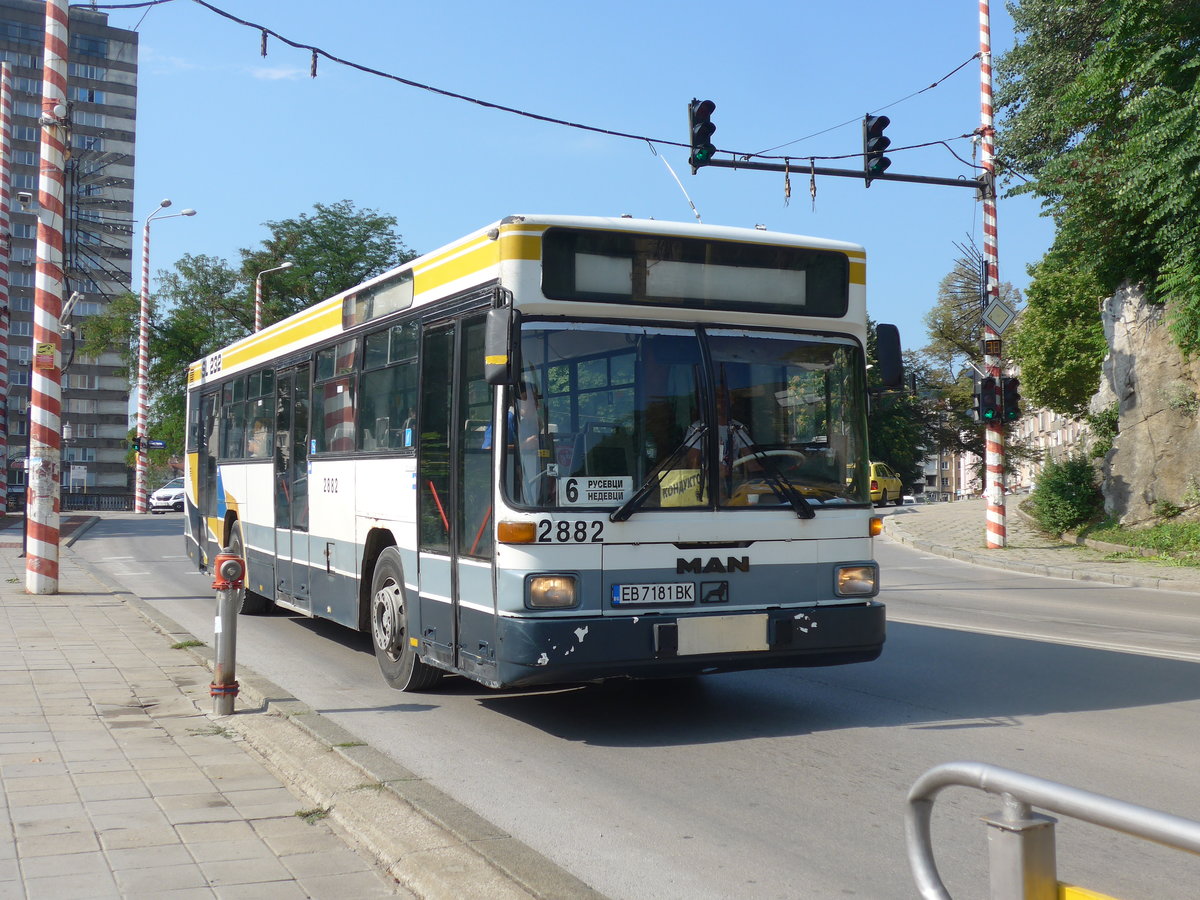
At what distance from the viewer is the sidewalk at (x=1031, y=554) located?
1869 cm

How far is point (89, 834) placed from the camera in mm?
5098

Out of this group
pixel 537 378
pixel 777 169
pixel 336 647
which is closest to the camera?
pixel 537 378

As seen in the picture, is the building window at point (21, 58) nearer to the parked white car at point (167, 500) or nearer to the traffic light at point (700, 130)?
the parked white car at point (167, 500)

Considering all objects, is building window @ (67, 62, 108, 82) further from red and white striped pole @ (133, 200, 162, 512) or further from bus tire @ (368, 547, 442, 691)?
bus tire @ (368, 547, 442, 691)

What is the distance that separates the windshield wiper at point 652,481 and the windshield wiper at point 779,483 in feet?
1.16

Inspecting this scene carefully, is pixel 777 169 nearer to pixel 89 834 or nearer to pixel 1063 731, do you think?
pixel 1063 731

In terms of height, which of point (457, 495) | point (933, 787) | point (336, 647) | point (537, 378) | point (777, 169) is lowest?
point (336, 647)

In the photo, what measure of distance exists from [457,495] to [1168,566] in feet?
54.2

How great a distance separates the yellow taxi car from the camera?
170 feet

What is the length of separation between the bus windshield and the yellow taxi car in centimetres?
4341

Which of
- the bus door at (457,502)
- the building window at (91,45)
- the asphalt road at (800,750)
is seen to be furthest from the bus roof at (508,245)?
the building window at (91,45)

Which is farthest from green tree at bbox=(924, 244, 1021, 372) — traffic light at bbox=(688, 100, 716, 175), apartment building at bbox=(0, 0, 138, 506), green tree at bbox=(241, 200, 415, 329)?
apartment building at bbox=(0, 0, 138, 506)

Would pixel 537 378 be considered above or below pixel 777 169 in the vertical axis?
below

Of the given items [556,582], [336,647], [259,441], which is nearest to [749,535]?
[556,582]
